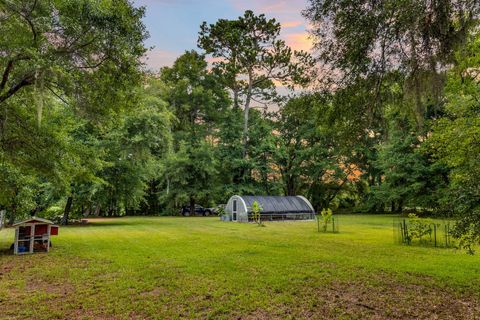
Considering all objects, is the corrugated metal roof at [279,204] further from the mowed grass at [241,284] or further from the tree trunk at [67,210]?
the mowed grass at [241,284]

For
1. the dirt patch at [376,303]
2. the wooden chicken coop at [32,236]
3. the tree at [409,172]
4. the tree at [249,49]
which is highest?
the tree at [249,49]

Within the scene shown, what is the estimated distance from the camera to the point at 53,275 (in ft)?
22.6

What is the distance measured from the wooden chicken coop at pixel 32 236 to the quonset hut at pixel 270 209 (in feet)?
43.4

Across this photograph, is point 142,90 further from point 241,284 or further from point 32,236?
point 241,284

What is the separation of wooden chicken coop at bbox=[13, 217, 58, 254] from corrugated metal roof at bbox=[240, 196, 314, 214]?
13.4 meters

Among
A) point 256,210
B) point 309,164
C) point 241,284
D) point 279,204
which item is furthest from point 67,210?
point 309,164

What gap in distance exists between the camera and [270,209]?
73.2 ft

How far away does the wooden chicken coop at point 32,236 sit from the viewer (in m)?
9.65

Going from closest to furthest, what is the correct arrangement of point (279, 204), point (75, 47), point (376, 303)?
point (376, 303)
point (75, 47)
point (279, 204)

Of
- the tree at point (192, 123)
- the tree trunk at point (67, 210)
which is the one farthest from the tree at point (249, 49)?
the tree trunk at point (67, 210)

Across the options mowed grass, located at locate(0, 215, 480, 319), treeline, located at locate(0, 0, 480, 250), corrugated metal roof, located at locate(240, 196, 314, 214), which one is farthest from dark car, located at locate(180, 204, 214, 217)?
mowed grass, located at locate(0, 215, 480, 319)

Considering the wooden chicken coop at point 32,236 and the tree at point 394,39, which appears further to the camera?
the wooden chicken coop at point 32,236

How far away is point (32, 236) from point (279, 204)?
53.1 ft

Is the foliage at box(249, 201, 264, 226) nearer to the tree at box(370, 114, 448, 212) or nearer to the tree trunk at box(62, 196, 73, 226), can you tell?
the tree trunk at box(62, 196, 73, 226)
